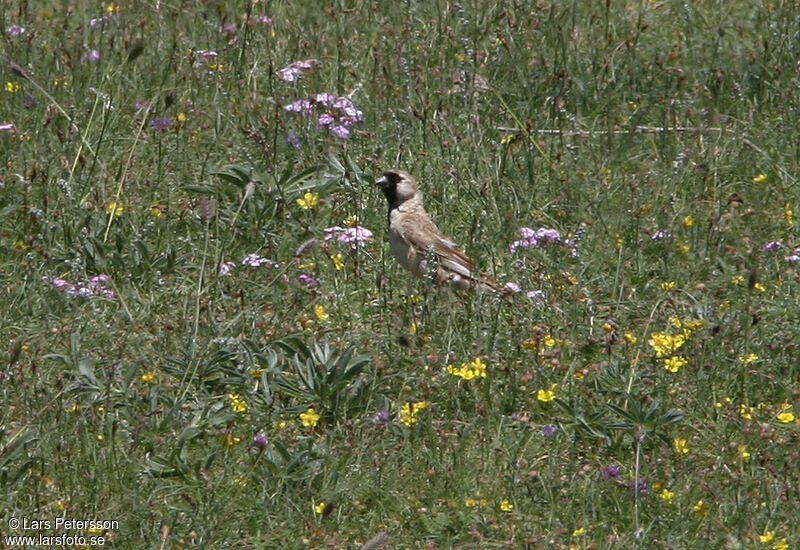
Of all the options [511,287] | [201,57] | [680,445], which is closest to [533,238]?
[511,287]

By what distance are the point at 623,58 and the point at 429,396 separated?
3638 millimetres

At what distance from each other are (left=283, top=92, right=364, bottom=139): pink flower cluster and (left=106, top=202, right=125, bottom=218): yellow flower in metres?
1.15

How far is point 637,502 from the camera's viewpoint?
188 inches

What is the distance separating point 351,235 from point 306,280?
329 millimetres

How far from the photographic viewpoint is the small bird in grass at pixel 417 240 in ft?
21.7

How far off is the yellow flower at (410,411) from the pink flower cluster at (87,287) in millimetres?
1541

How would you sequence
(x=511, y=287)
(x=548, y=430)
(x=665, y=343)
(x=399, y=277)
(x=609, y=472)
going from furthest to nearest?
(x=399, y=277) → (x=511, y=287) → (x=665, y=343) → (x=548, y=430) → (x=609, y=472)

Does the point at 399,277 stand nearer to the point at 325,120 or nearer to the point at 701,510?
the point at 325,120

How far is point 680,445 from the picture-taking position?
521 centimetres

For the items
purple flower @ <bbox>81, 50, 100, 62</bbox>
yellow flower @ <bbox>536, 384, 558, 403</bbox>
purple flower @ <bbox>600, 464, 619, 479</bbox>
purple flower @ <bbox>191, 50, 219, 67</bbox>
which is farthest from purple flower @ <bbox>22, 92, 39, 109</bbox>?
purple flower @ <bbox>600, 464, 619, 479</bbox>

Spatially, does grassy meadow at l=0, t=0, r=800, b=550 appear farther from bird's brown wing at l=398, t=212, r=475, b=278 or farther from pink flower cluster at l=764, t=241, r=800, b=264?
bird's brown wing at l=398, t=212, r=475, b=278

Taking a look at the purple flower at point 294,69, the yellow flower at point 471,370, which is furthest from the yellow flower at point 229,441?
the purple flower at point 294,69

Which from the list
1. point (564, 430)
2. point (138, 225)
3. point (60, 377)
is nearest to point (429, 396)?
point (564, 430)

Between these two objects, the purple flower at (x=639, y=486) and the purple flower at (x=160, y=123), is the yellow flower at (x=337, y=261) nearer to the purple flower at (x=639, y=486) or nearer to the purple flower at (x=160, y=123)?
the purple flower at (x=160, y=123)
